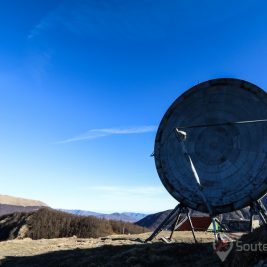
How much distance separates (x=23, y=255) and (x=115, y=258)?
1202cm

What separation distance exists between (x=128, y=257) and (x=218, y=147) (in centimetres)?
1227

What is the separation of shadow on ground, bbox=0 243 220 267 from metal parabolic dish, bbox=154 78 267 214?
161 inches

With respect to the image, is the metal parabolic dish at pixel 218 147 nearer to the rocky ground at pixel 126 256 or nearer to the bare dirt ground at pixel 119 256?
the bare dirt ground at pixel 119 256

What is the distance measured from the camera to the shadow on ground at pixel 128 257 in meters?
26.8

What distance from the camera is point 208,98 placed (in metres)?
33.9

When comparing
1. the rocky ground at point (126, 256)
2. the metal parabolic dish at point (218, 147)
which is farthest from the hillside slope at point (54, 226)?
the metal parabolic dish at point (218, 147)

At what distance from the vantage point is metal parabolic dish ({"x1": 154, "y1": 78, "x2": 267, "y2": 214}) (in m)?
30.0

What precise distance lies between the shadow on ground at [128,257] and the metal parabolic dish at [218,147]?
161 inches

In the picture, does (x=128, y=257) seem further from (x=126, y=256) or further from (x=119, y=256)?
(x=119, y=256)

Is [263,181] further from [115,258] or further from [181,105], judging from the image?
[115,258]

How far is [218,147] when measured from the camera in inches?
1296

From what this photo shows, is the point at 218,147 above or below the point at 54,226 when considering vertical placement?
below

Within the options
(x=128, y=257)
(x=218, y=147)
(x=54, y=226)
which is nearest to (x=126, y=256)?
(x=128, y=257)

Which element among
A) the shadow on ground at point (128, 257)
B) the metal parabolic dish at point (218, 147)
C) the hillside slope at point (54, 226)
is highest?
the hillside slope at point (54, 226)
